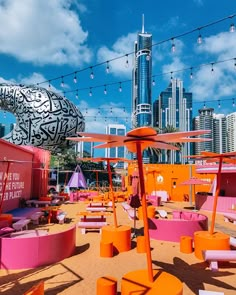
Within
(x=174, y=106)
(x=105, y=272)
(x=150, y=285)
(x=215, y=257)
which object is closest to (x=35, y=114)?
(x=105, y=272)

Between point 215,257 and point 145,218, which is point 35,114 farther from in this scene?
point 145,218

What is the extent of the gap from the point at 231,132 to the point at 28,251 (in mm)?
56269

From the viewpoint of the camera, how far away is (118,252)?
8.85 m

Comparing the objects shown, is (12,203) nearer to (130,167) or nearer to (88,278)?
(88,278)

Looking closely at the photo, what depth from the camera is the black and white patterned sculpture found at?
27.7m

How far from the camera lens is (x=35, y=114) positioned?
27.6 metres

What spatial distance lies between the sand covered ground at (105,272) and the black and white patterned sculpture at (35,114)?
2005 centimetres

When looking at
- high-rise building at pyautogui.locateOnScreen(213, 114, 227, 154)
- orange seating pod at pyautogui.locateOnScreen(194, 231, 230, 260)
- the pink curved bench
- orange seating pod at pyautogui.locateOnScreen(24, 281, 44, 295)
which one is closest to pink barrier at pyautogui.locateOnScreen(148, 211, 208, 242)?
orange seating pod at pyautogui.locateOnScreen(194, 231, 230, 260)

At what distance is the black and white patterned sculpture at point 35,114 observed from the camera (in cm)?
2770

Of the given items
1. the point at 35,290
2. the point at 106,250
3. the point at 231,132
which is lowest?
the point at 106,250

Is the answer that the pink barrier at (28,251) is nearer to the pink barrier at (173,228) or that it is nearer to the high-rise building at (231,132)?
the pink barrier at (173,228)

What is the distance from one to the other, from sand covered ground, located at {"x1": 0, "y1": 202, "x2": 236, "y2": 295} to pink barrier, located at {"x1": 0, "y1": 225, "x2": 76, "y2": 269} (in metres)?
0.19

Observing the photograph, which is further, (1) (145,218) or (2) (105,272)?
(2) (105,272)

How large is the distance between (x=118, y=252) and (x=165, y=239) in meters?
2.41
